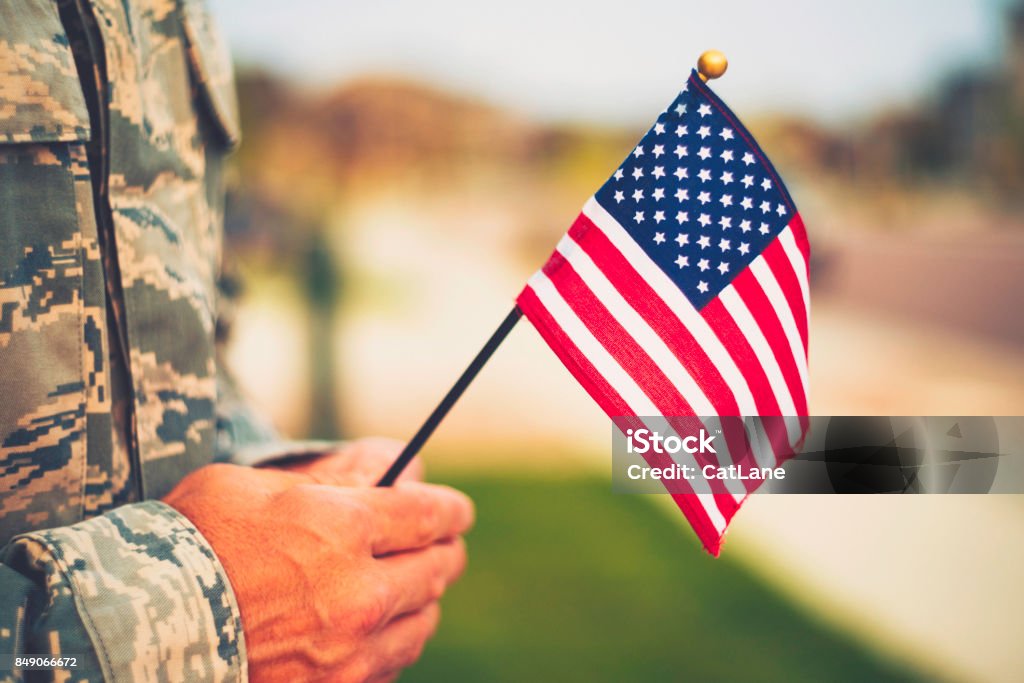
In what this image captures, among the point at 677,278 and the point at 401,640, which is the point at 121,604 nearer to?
the point at 401,640

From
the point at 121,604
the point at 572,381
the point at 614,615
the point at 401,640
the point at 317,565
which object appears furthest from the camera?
the point at 572,381

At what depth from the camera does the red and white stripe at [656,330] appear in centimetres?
108

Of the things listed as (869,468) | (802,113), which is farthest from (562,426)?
(802,113)

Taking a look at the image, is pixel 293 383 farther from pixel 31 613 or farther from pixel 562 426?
pixel 31 613

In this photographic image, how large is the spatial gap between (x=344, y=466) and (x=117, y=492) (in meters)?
0.32

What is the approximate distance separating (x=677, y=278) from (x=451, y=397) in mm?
355

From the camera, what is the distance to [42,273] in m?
0.91

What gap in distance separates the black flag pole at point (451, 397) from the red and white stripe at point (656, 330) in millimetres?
41

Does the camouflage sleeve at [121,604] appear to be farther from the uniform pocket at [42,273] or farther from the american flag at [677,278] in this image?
the american flag at [677,278]

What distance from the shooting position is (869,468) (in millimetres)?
2133

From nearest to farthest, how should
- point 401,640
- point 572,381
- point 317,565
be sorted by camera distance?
1. point 317,565
2. point 401,640
3. point 572,381

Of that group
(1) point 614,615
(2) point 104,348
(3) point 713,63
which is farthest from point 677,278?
(1) point 614,615

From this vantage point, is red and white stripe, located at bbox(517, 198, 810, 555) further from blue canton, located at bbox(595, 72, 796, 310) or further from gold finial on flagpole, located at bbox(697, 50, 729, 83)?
gold finial on flagpole, located at bbox(697, 50, 729, 83)

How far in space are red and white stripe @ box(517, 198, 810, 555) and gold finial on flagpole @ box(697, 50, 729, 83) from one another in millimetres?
231
